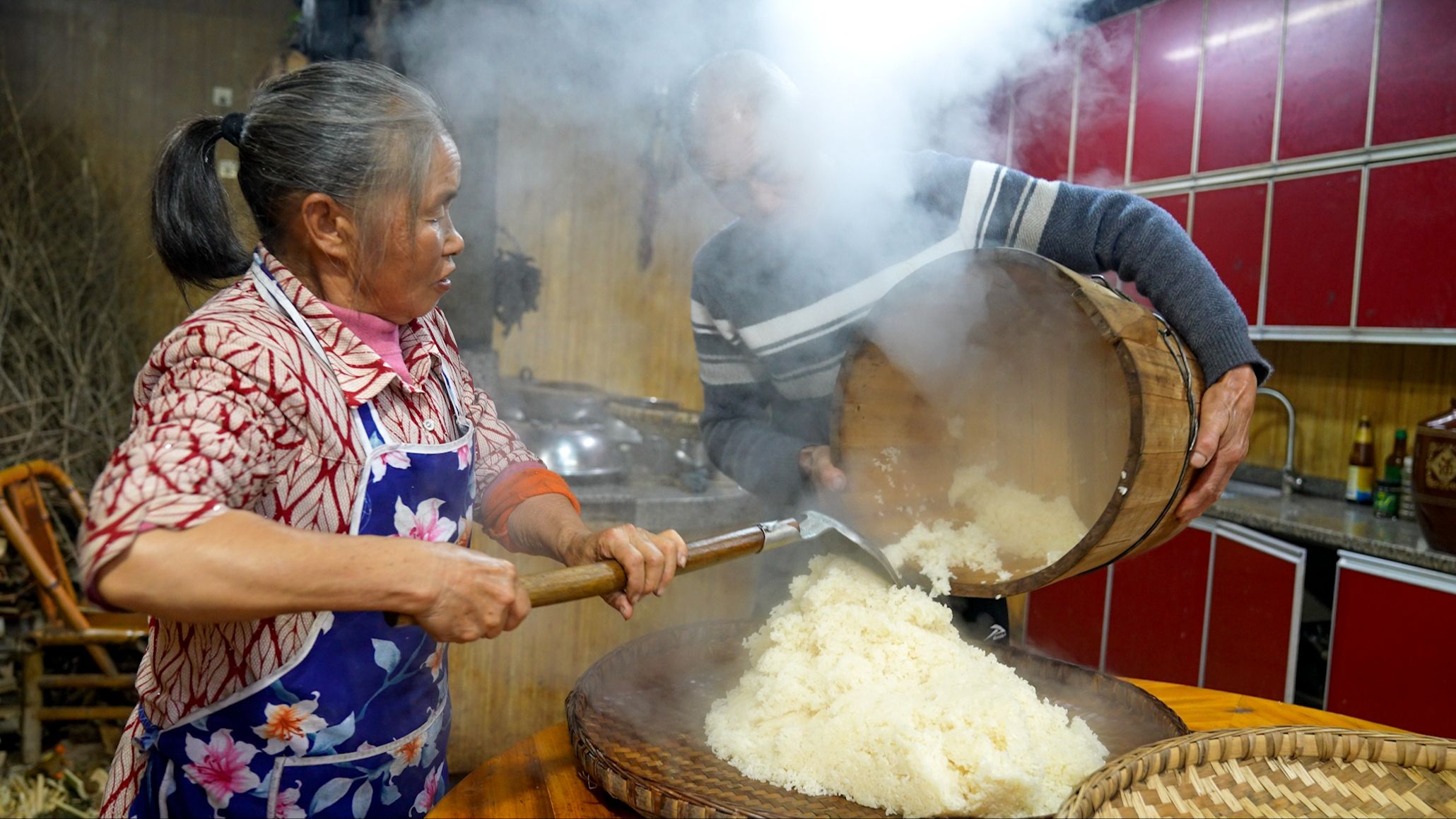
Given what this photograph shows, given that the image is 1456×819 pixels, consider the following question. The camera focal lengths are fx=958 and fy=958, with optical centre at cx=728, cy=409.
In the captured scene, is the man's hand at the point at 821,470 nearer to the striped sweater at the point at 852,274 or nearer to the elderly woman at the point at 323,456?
the striped sweater at the point at 852,274

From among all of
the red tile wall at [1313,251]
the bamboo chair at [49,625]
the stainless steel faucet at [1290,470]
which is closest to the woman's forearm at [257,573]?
the bamboo chair at [49,625]

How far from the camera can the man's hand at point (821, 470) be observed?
1.76 metres

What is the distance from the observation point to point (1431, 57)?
3.62m

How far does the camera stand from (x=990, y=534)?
1646 millimetres

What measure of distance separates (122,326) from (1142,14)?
6.24m

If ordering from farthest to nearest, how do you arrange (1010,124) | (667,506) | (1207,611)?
(1010,124) → (1207,611) → (667,506)

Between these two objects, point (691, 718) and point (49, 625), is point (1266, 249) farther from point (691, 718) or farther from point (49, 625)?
point (49, 625)

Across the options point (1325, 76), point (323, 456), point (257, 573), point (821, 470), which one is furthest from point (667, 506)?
point (1325, 76)

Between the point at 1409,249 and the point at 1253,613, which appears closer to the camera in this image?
the point at 1409,249

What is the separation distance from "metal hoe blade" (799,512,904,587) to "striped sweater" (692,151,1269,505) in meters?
0.34

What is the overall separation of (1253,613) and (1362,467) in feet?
3.22

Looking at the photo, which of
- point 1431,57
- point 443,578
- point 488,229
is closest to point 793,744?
point 443,578

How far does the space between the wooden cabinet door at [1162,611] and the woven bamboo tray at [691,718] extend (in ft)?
10.0

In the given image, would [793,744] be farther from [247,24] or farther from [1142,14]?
[247,24]
